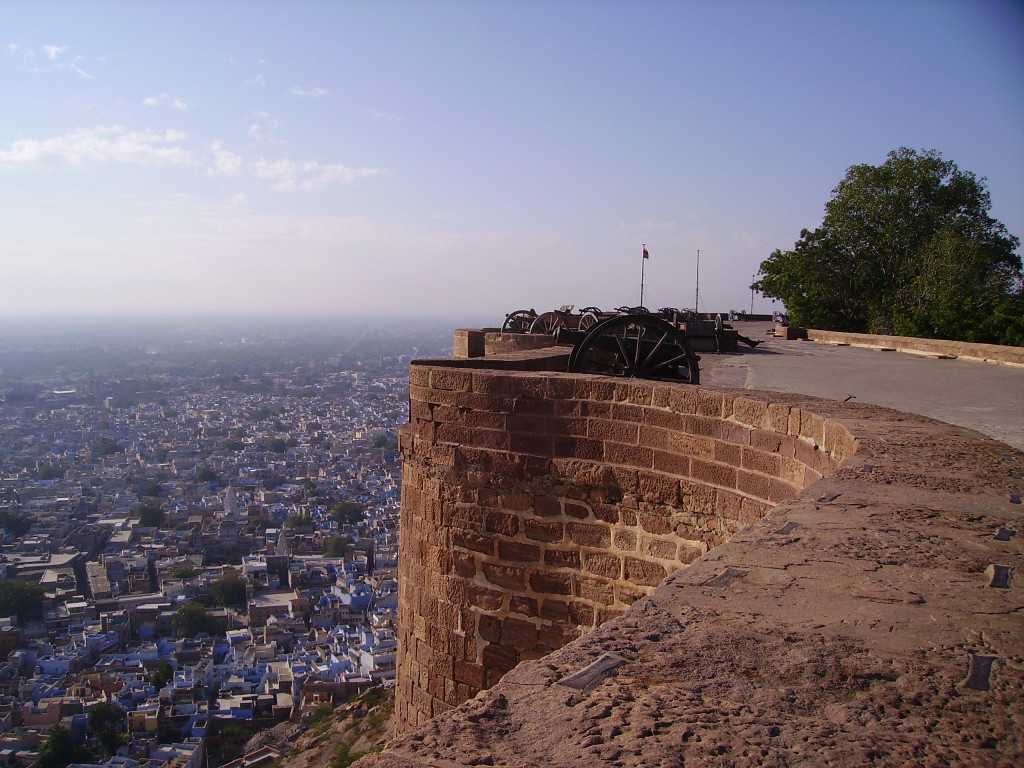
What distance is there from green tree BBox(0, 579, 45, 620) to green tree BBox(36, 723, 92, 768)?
696 centimetres

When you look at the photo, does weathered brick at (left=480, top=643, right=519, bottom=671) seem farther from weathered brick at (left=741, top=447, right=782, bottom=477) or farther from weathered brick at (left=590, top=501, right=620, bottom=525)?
weathered brick at (left=741, top=447, right=782, bottom=477)

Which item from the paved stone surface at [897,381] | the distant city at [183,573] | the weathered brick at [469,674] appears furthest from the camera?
the distant city at [183,573]

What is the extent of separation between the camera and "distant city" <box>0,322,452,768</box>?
48.3 feet

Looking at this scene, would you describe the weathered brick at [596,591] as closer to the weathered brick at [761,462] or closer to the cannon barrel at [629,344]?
→ the weathered brick at [761,462]

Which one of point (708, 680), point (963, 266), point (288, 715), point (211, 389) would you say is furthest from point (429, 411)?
point (211, 389)

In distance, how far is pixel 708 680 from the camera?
5.32 feet

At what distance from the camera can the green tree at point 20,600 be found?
19531 mm

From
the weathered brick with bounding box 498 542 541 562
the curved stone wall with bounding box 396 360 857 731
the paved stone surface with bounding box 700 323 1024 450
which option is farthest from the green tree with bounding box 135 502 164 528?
the weathered brick with bounding box 498 542 541 562

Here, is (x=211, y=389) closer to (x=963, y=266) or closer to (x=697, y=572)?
(x=963, y=266)

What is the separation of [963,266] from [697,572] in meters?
29.4

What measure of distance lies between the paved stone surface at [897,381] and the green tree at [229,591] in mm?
13733

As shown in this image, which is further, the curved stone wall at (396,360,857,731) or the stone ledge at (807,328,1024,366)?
the stone ledge at (807,328,1024,366)

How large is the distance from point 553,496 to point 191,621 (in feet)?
58.2

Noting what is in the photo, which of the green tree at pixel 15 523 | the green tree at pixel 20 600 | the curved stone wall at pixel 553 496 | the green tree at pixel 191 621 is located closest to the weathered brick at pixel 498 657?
the curved stone wall at pixel 553 496
